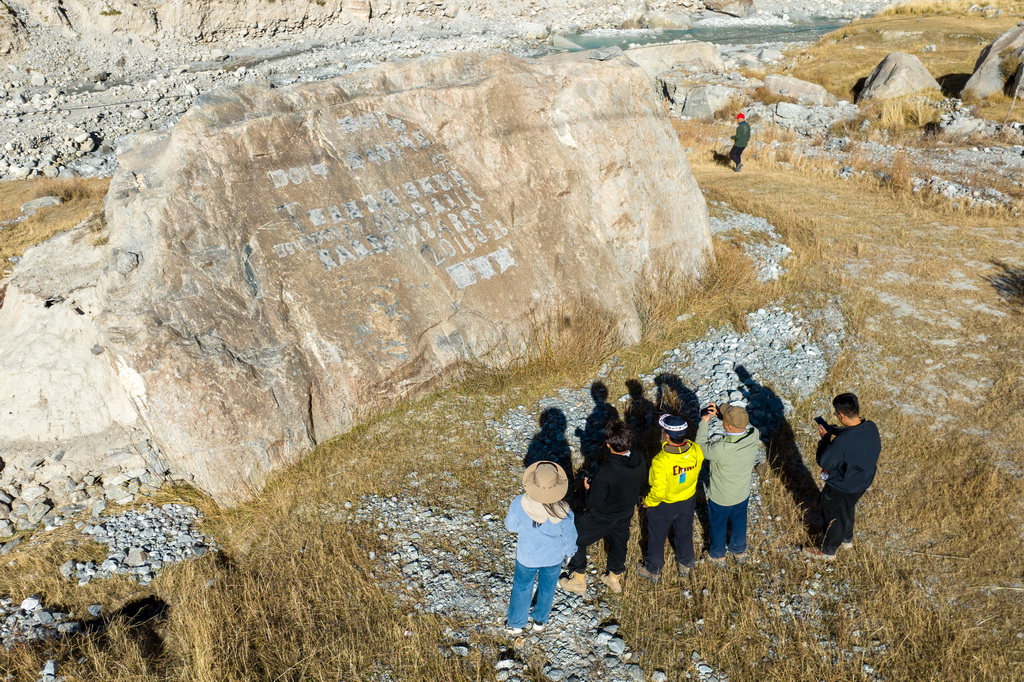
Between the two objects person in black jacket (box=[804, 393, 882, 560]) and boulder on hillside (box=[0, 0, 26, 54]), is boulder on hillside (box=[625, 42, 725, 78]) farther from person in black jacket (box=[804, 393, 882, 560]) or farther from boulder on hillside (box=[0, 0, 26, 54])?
boulder on hillside (box=[0, 0, 26, 54])

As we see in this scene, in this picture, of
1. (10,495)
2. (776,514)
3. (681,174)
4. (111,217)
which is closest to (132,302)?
(111,217)

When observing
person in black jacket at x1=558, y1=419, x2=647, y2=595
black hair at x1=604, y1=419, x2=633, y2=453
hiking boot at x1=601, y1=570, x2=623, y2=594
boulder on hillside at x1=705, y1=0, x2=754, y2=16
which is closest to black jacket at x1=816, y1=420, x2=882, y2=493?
person in black jacket at x1=558, y1=419, x2=647, y2=595

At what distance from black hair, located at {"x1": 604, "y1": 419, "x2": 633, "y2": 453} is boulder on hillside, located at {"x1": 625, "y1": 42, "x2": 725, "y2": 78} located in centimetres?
3041

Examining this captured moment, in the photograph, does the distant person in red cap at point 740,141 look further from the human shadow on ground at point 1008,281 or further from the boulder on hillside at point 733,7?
the boulder on hillside at point 733,7

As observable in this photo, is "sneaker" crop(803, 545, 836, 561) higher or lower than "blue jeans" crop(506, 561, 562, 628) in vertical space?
lower

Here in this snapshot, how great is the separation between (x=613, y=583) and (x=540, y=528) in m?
1.40

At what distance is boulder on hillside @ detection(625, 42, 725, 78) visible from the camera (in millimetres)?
31281

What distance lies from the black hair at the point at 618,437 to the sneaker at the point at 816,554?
7.91ft

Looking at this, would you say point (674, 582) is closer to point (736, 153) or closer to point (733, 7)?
point (736, 153)

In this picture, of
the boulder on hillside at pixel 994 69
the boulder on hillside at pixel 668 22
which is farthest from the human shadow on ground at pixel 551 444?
the boulder on hillside at pixel 668 22

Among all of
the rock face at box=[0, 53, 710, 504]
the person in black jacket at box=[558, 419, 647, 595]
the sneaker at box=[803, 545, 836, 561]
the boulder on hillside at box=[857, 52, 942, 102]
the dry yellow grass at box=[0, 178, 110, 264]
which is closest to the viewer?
the person in black jacket at box=[558, 419, 647, 595]

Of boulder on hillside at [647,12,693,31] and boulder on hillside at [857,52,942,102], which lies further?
boulder on hillside at [647,12,693,31]

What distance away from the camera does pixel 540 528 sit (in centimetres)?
459

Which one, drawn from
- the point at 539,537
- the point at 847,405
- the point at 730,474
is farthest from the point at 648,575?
the point at 847,405
